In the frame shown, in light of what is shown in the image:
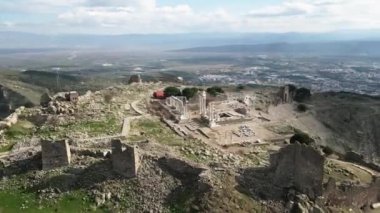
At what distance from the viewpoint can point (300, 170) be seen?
31.4 m

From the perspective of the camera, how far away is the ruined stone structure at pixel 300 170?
101 feet

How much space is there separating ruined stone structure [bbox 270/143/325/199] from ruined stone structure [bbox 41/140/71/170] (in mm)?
14285

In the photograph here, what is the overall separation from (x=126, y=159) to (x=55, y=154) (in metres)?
5.62

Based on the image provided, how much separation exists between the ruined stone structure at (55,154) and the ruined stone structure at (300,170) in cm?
1428

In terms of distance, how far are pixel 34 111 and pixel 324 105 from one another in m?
42.4

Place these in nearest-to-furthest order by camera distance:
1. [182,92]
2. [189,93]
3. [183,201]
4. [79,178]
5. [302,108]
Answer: [183,201] → [79,178] → [189,93] → [182,92] → [302,108]

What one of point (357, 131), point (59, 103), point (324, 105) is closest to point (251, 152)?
point (59, 103)

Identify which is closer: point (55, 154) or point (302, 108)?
point (55, 154)

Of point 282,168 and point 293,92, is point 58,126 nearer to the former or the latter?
point 282,168

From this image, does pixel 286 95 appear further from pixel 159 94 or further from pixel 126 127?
pixel 126 127

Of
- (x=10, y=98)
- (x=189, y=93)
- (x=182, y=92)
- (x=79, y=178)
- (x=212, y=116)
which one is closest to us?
(x=79, y=178)

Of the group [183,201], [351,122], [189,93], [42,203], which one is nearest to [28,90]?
[189,93]

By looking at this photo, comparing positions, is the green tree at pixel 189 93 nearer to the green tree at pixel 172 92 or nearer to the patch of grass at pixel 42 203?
the green tree at pixel 172 92

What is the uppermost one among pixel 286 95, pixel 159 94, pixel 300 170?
pixel 300 170
